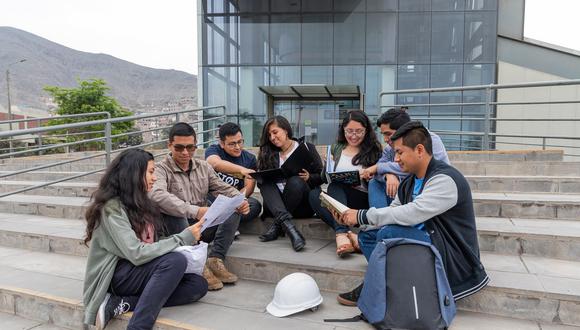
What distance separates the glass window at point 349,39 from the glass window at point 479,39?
3570mm

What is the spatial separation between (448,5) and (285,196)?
12.8 metres

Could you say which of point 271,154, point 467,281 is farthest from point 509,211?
point 271,154

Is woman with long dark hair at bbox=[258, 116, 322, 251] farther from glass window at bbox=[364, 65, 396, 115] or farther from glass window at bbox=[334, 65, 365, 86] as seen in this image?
glass window at bbox=[334, 65, 365, 86]

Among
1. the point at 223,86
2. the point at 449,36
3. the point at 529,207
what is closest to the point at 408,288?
the point at 529,207

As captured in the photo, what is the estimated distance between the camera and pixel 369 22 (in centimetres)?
1416

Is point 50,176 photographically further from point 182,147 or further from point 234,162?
point 182,147

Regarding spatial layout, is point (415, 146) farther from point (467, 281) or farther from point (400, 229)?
point (467, 281)

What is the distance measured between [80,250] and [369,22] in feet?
42.4

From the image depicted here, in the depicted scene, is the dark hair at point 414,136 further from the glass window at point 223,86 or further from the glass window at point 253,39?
the glass window at point 253,39

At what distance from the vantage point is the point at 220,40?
47.9 feet

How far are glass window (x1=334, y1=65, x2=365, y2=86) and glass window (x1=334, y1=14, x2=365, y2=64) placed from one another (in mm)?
216

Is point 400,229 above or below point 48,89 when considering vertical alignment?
below

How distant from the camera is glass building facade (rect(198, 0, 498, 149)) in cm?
1362

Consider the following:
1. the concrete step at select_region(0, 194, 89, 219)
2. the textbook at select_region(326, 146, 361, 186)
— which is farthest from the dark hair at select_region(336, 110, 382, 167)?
the concrete step at select_region(0, 194, 89, 219)
